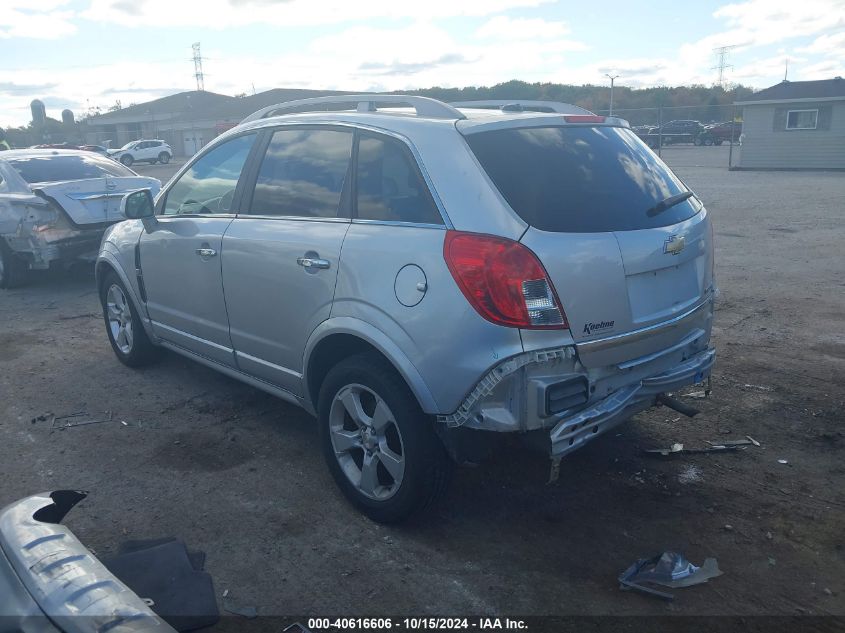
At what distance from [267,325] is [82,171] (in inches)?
268

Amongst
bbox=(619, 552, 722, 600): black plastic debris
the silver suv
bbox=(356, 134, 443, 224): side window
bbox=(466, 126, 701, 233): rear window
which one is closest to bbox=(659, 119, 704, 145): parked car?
bbox=(466, 126, 701, 233): rear window

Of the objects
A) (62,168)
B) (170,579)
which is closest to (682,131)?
(62,168)

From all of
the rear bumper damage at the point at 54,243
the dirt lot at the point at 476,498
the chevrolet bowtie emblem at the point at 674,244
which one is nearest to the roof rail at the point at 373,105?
the chevrolet bowtie emblem at the point at 674,244

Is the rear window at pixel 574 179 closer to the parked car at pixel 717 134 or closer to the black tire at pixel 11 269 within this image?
the black tire at pixel 11 269

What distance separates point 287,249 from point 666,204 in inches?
77.1

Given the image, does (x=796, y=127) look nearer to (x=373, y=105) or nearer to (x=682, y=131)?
(x=682, y=131)

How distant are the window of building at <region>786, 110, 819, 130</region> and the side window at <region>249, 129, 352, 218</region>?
88.8 feet

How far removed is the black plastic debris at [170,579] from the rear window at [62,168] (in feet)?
23.9

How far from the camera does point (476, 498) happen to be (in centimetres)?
389

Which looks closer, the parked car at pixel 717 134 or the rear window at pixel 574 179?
the rear window at pixel 574 179

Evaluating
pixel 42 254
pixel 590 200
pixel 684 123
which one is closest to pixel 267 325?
pixel 590 200

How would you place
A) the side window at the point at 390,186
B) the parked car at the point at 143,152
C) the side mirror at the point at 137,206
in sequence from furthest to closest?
1. the parked car at the point at 143,152
2. the side mirror at the point at 137,206
3. the side window at the point at 390,186

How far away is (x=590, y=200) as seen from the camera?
3.39m

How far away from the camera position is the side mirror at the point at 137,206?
200 inches
